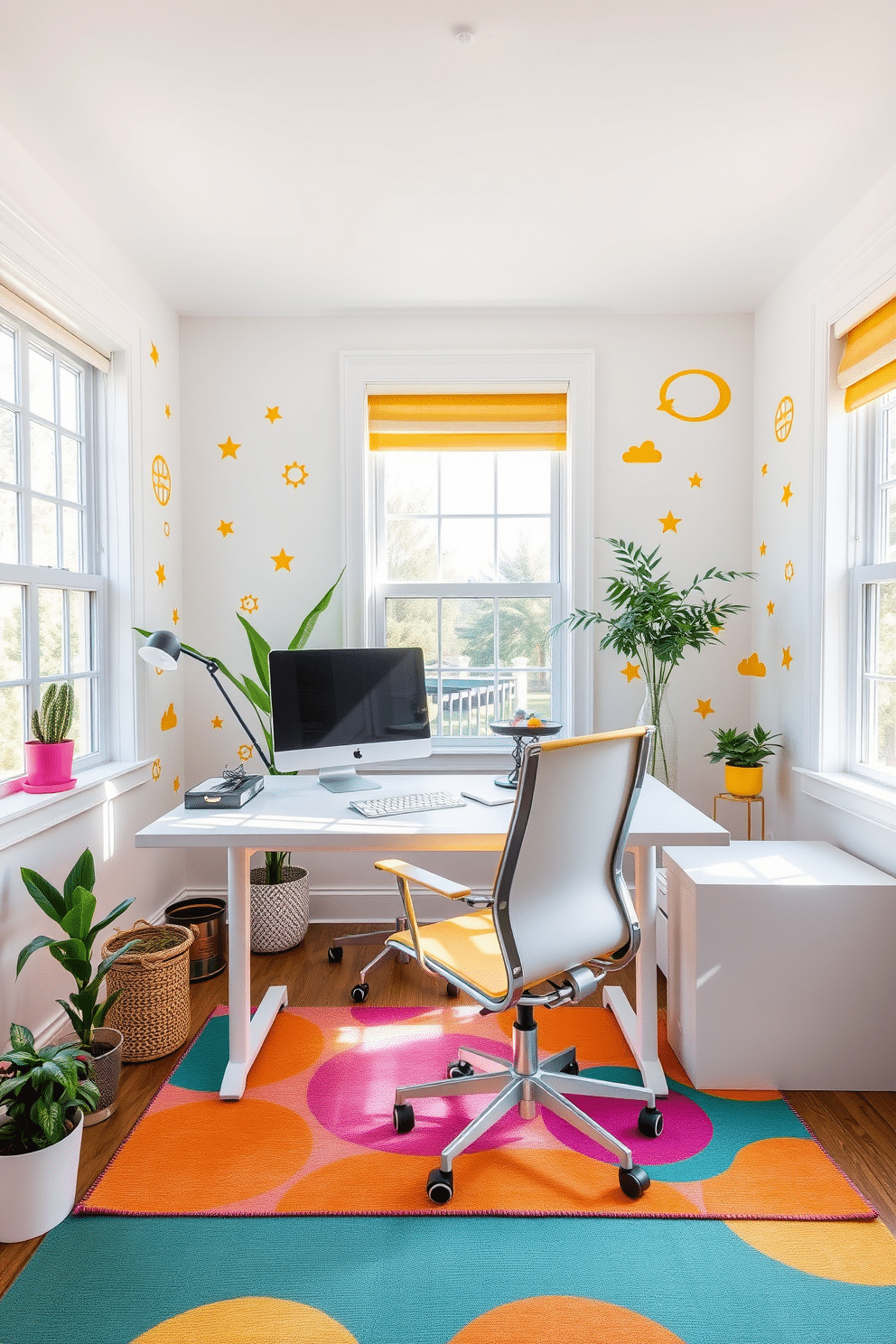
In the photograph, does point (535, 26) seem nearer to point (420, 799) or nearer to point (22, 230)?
point (22, 230)

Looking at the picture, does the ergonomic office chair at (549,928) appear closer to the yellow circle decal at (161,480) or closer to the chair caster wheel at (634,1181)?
the chair caster wheel at (634,1181)

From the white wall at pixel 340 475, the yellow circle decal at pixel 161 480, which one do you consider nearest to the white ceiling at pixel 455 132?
the white wall at pixel 340 475

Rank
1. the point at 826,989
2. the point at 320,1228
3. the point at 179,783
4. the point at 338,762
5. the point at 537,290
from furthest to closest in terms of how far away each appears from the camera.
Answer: the point at 179,783, the point at 537,290, the point at 338,762, the point at 826,989, the point at 320,1228

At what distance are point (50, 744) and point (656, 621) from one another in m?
2.17

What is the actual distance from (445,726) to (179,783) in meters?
1.20

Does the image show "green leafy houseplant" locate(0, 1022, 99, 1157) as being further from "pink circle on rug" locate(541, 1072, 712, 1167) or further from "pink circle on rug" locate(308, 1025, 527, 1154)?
"pink circle on rug" locate(541, 1072, 712, 1167)

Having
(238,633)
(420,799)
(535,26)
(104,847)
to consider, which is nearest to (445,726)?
(238,633)

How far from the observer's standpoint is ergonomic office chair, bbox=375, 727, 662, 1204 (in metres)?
1.68

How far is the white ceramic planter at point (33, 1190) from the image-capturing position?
164 centimetres

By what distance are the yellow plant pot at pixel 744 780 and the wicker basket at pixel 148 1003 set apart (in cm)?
207

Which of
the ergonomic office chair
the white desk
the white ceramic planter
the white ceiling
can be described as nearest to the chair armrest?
the ergonomic office chair

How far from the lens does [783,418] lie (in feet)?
10.3

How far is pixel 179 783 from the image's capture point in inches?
137

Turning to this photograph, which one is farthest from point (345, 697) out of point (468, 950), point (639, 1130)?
point (639, 1130)
